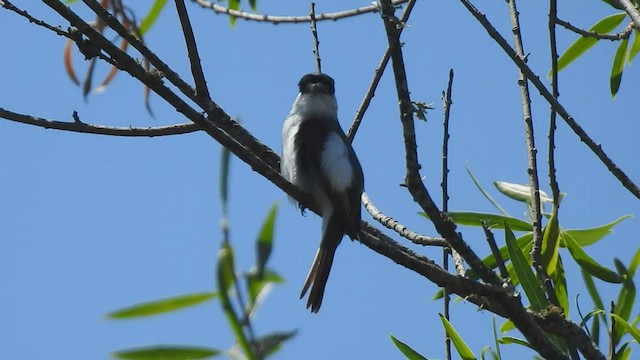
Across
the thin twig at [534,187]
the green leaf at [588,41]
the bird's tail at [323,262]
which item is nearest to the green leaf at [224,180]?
the thin twig at [534,187]

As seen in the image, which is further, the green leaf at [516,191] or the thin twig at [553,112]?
the green leaf at [516,191]

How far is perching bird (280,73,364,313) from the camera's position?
A: 3902 mm

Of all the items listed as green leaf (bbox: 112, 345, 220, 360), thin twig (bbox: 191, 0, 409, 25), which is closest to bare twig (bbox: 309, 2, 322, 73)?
thin twig (bbox: 191, 0, 409, 25)

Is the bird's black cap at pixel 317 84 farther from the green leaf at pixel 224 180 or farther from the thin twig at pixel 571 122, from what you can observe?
the green leaf at pixel 224 180

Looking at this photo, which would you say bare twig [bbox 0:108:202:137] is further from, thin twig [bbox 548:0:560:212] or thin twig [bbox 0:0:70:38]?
thin twig [bbox 548:0:560:212]

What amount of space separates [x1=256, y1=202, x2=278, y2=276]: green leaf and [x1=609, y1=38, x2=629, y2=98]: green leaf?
3.74m

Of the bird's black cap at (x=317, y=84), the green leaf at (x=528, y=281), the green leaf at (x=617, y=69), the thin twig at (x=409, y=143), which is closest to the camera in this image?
the thin twig at (x=409, y=143)

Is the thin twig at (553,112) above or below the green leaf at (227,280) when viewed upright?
above

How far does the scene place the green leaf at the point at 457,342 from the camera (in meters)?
3.41

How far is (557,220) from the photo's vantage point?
11.9ft

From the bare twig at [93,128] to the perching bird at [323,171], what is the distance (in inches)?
29.6

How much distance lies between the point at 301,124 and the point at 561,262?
161 cm

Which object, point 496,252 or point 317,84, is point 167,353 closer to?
point 496,252

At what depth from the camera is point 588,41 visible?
4602 mm
